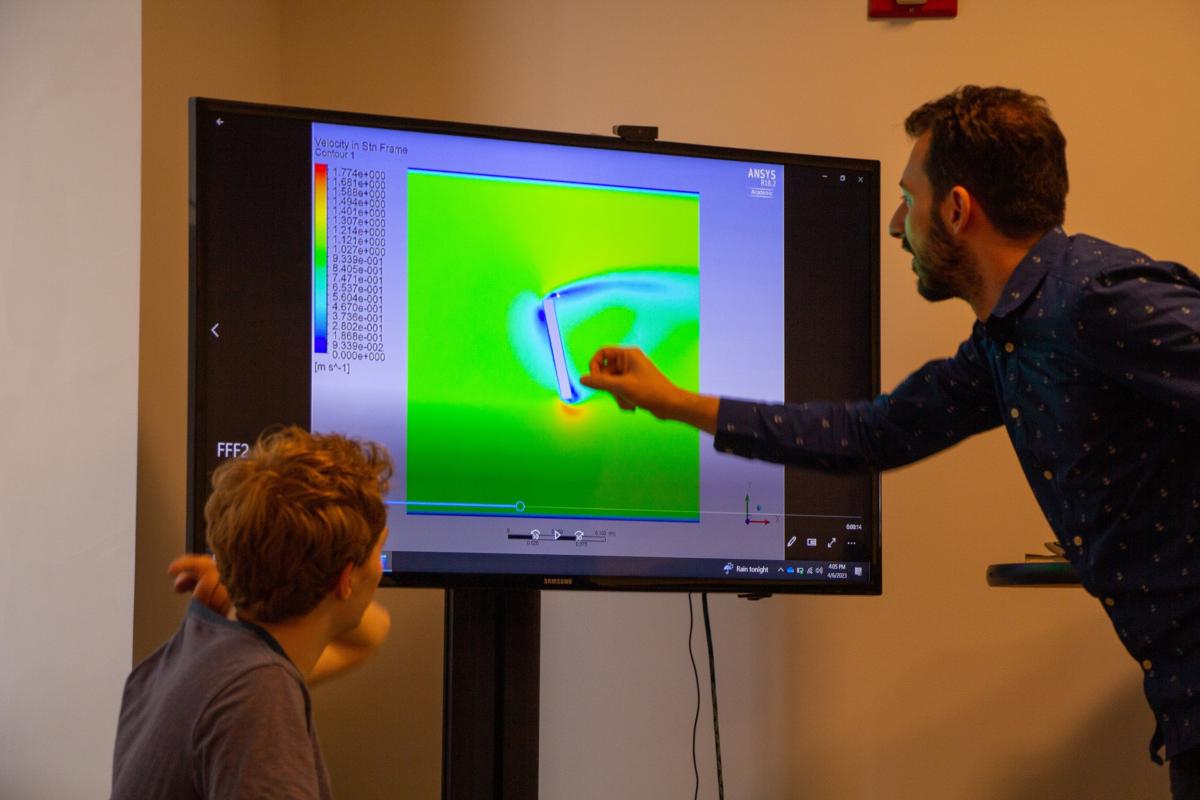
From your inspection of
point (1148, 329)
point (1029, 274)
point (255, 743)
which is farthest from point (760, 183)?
point (255, 743)

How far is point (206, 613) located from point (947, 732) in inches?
68.7

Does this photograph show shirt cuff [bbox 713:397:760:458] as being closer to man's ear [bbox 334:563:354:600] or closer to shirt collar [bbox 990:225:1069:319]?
shirt collar [bbox 990:225:1069:319]

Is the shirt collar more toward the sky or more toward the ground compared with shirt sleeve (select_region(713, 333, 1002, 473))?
more toward the sky

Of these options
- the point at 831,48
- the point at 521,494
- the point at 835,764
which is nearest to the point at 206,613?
the point at 521,494

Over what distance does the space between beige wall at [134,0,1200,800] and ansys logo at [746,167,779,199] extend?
0.43 metres

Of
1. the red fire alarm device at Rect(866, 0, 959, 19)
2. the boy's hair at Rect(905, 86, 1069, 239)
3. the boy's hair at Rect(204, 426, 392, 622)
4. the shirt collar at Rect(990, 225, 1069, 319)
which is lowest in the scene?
the boy's hair at Rect(204, 426, 392, 622)

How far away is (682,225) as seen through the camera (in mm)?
2295

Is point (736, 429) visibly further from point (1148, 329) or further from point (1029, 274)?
point (1148, 329)

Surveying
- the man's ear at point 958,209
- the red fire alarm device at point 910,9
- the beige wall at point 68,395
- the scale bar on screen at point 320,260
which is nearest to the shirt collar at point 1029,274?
the man's ear at point 958,209

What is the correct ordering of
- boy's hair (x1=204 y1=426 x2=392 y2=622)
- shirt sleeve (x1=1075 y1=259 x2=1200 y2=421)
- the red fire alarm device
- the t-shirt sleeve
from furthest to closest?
the red fire alarm device < shirt sleeve (x1=1075 y1=259 x2=1200 y2=421) < boy's hair (x1=204 y1=426 x2=392 y2=622) < the t-shirt sleeve

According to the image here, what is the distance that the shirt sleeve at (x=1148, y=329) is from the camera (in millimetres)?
1495

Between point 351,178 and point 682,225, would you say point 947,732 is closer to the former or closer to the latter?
point 682,225

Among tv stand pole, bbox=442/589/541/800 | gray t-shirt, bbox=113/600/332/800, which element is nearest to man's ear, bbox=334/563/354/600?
gray t-shirt, bbox=113/600/332/800

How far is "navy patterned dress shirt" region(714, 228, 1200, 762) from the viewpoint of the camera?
1.53 metres
